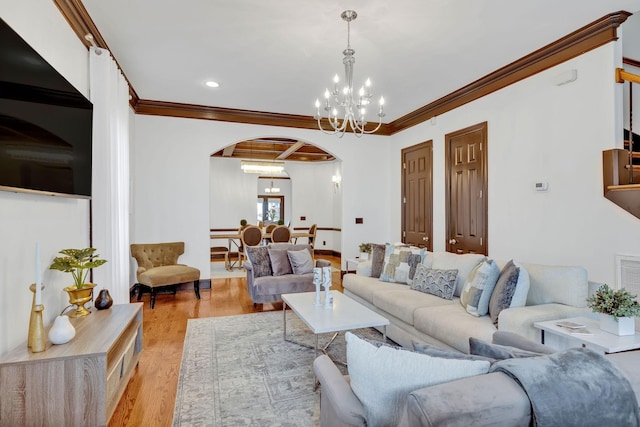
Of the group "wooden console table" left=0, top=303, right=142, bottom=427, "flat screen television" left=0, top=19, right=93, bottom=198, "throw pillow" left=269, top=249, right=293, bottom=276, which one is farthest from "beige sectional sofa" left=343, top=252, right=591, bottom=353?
"flat screen television" left=0, top=19, right=93, bottom=198

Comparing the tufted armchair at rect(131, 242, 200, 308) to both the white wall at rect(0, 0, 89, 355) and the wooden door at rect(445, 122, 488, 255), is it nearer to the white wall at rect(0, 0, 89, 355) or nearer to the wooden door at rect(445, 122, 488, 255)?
the white wall at rect(0, 0, 89, 355)

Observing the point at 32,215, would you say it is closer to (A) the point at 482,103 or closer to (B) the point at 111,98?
(B) the point at 111,98

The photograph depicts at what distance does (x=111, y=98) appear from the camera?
11.4 feet

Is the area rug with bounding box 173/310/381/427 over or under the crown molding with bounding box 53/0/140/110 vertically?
under

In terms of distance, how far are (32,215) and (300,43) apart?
8.78 feet

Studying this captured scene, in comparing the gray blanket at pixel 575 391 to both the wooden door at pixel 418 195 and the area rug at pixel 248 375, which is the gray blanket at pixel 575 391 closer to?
the area rug at pixel 248 375

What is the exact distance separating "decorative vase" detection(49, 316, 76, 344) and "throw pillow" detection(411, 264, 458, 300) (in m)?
3.00

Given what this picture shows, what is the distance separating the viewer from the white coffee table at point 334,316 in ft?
8.82

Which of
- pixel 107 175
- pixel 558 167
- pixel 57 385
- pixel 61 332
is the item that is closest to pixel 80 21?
pixel 107 175

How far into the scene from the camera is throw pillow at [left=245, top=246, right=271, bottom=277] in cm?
477

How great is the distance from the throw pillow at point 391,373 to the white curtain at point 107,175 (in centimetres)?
307

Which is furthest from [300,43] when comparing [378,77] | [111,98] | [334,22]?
[111,98]

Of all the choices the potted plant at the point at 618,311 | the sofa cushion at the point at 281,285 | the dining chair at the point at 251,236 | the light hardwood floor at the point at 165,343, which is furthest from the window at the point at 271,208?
the potted plant at the point at 618,311

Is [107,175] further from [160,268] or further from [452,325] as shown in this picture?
[452,325]
